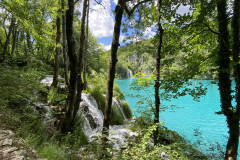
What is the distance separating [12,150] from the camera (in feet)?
6.88

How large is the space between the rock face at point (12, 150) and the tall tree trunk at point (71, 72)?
5.17ft

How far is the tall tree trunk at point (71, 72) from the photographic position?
9.91ft

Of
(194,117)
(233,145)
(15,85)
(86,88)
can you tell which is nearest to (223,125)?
(194,117)

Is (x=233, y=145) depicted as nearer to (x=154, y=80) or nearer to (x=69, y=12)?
(x=154, y=80)

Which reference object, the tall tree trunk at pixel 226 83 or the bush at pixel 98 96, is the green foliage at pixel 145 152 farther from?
the bush at pixel 98 96

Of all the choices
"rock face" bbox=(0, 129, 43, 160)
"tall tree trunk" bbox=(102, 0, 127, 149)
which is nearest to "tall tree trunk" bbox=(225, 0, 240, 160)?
"tall tree trunk" bbox=(102, 0, 127, 149)

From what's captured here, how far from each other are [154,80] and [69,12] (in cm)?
296

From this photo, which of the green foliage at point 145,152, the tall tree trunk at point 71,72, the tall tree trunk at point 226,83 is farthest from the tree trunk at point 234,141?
the tall tree trunk at point 71,72

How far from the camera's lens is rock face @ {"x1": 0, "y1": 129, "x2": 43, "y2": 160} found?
1.96 metres

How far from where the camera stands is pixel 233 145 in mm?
3016

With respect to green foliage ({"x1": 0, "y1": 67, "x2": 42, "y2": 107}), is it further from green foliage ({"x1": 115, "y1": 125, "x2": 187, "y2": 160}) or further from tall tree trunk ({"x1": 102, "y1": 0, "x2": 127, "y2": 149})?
green foliage ({"x1": 115, "y1": 125, "x2": 187, "y2": 160})

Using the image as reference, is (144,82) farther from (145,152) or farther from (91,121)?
(91,121)

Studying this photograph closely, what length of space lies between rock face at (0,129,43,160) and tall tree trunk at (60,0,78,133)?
1576 mm

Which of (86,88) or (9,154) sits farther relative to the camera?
(86,88)
